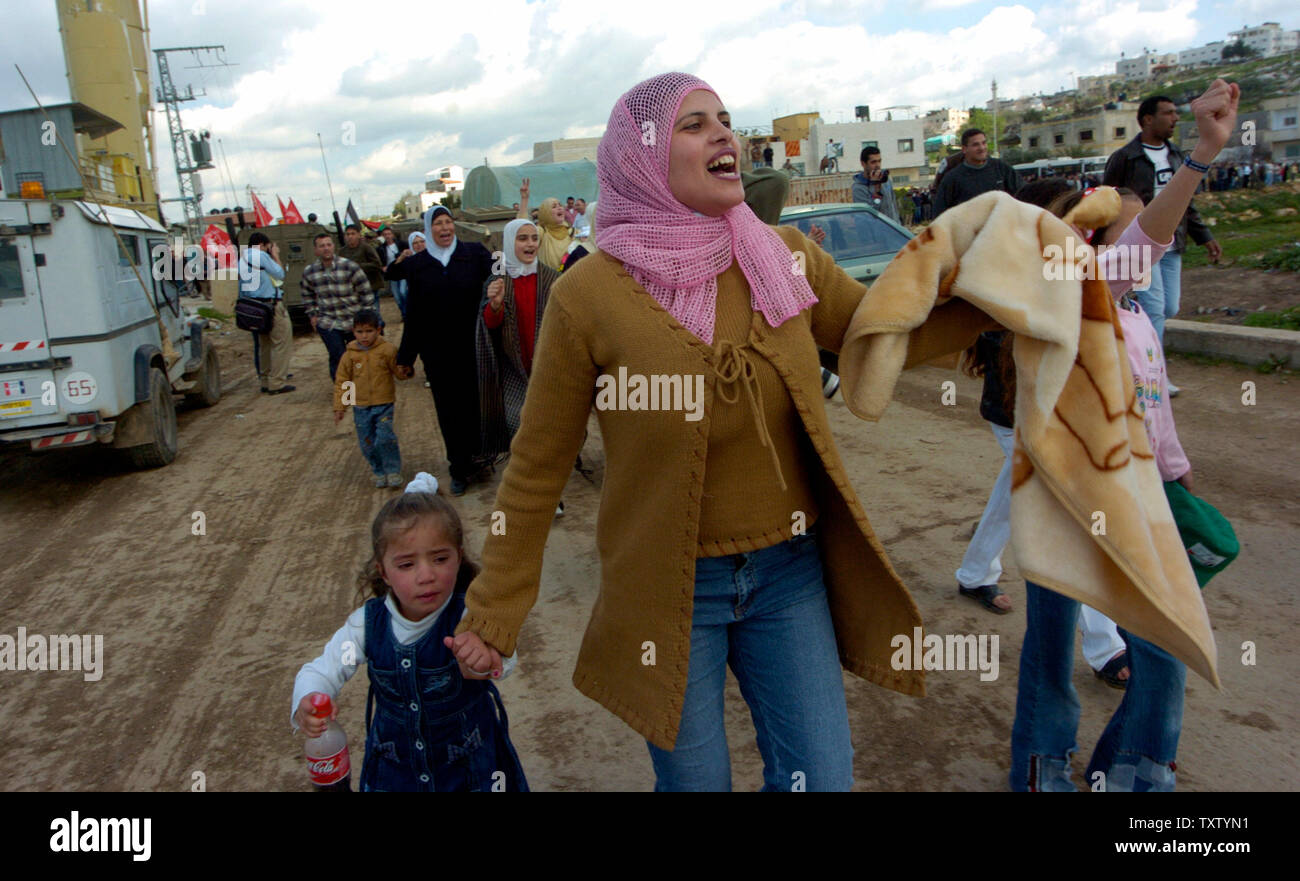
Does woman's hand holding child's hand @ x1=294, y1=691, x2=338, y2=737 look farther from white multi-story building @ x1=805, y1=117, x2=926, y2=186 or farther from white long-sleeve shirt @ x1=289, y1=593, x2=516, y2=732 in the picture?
white multi-story building @ x1=805, y1=117, x2=926, y2=186

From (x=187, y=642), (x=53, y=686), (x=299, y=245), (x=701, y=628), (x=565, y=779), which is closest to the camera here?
(x=701, y=628)

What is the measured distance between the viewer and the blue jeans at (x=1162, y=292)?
663 cm

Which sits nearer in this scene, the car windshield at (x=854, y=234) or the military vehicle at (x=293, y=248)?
the car windshield at (x=854, y=234)

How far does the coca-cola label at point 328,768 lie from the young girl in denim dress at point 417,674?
0.13 m

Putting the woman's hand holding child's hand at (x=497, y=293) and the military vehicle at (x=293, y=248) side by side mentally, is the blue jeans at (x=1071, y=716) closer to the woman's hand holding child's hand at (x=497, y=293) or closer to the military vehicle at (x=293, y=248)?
the woman's hand holding child's hand at (x=497, y=293)

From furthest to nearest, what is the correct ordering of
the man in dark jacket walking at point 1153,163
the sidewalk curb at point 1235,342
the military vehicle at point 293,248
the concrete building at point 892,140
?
the concrete building at point 892,140
the military vehicle at point 293,248
the sidewalk curb at point 1235,342
the man in dark jacket walking at point 1153,163

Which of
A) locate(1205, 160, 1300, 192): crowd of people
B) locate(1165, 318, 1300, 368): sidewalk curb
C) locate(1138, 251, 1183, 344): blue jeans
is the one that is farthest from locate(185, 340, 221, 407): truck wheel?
locate(1205, 160, 1300, 192): crowd of people

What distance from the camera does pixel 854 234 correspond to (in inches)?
359

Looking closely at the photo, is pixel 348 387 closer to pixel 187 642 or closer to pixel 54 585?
pixel 54 585

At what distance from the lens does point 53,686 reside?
14.3 feet

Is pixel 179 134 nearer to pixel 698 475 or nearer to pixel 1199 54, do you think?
pixel 698 475

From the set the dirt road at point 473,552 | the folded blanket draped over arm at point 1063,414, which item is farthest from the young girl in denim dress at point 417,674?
the folded blanket draped over arm at point 1063,414
